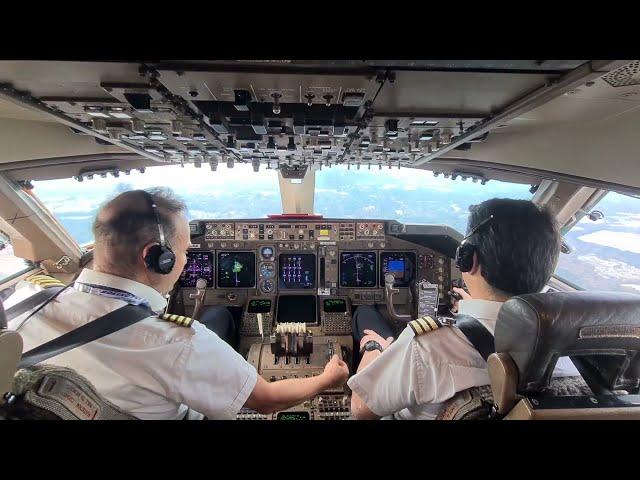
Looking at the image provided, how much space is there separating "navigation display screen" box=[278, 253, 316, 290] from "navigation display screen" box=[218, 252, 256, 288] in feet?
0.93

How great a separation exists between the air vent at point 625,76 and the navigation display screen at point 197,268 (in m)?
2.99

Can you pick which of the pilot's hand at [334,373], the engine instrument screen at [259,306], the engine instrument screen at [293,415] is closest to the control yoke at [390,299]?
the engine instrument screen at [259,306]

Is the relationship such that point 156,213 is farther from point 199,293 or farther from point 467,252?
point 199,293

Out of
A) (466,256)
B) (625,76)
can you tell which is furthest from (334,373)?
(625,76)

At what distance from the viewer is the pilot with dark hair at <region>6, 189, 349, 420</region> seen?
3.08ft

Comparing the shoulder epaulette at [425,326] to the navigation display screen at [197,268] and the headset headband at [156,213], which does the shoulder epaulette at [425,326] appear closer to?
the headset headband at [156,213]

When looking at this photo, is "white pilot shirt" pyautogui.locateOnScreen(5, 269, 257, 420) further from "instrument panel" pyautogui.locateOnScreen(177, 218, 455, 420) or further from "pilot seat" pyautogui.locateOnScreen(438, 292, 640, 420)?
"instrument panel" pyautogui.locateOnScreen(177, 218, 455, 420)

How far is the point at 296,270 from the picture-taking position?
3162 millimetres

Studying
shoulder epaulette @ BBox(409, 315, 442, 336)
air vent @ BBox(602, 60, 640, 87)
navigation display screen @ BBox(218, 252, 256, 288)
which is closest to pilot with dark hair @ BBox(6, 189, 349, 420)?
shoulder epaulette @ BBox(409, 315, 442, 336)

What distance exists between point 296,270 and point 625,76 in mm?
2594
